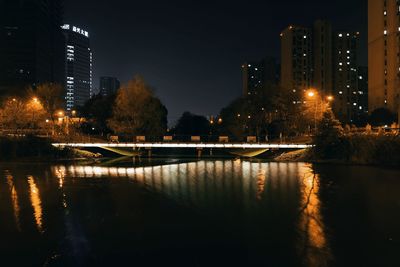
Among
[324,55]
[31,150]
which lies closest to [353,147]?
[31,150]

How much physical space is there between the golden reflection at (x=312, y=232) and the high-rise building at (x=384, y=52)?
100 meters

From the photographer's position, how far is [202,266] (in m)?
12.9

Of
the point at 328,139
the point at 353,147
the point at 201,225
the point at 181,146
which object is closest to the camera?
the point at 201,225

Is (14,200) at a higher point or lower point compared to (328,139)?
lower

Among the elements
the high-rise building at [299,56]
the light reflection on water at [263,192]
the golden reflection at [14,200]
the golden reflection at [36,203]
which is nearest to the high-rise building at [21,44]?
the high-rise building at [299,56]

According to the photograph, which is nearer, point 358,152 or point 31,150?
point 358,152

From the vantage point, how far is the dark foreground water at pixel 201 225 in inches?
548

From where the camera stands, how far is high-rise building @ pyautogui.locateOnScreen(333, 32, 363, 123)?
172500 millimetres

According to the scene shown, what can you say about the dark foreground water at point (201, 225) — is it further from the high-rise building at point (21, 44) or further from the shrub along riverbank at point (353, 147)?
the high-rise building at point (21, 44)

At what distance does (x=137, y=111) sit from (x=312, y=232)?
227 ft

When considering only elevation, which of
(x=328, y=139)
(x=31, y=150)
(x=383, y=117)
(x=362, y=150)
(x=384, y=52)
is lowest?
(x=31, y=150)

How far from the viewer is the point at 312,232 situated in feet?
56.7

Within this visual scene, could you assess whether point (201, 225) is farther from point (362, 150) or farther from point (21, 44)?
point (21, 44)

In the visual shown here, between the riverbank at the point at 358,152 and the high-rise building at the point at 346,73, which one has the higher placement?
the high-rise building at the point at 346,73
